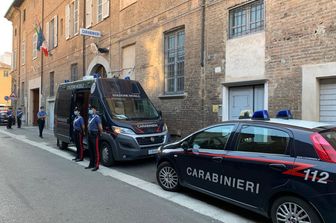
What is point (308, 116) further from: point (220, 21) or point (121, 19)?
point (121, 19)

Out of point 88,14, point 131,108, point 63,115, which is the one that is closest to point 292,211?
point 131,108

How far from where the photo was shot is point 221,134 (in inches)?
208

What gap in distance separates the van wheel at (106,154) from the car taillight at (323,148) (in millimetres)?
5986

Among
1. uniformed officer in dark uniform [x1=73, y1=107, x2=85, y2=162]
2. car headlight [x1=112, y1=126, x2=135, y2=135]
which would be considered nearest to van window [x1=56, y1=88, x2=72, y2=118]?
uniformed officer in dark uniform [x1=73, y1=107, x2=85, y2=162]

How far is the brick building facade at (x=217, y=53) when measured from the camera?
771cm

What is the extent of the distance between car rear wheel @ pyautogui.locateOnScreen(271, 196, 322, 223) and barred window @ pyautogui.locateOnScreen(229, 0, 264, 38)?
6.20 metres

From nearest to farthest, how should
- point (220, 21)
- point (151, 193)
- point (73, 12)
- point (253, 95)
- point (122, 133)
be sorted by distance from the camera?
1. point (151, 193)
2. point (122, 133)
3. point (253, 95)
4. point (220, 21)
5. point (73, 12)

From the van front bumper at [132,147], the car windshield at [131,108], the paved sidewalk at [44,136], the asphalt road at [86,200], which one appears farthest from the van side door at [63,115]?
the van front bumper at [132,147]

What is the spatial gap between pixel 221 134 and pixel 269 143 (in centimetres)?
97

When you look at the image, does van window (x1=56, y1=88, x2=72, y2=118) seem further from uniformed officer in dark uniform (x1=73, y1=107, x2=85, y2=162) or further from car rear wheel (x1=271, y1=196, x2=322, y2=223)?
car rear wheel (x1=271, y1=196, x2=322, y2=223)

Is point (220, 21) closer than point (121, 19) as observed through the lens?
Yes

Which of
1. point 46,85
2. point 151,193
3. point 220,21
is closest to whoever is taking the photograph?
point 151,193

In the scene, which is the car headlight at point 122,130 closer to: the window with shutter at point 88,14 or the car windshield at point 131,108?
the car windshield at point 131,108

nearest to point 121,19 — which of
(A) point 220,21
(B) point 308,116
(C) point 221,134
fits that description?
(A) point 220,21
